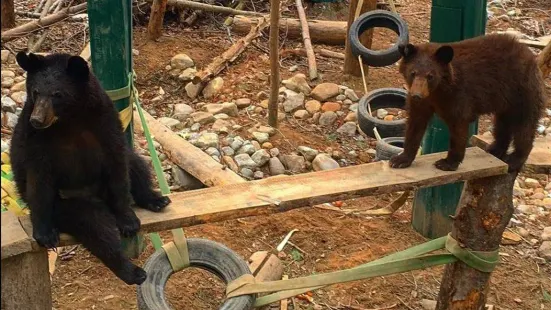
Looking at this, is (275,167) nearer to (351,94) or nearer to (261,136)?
(261,136)

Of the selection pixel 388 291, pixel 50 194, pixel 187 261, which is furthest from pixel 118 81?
pixel 388 291

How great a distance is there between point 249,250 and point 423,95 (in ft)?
8.36

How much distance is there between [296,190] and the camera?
12.4 ft

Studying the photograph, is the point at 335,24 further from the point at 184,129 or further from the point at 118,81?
the point at 118,81

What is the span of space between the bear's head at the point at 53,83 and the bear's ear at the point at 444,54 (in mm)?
2022

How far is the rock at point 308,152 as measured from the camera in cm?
737

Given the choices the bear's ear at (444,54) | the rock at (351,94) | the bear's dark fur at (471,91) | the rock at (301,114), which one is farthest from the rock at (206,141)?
the bear's ear at (444,54)

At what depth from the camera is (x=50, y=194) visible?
3168 millimetres

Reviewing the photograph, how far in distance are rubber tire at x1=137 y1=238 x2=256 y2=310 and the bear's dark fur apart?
120 centimetres

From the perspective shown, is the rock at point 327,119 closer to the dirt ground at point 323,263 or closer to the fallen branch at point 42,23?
the dirt ground at point 323,263

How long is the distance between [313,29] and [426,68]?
273 inches

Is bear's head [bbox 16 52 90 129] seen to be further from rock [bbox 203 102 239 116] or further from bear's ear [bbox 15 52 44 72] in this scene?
rock [bbox 203 102 239 116]

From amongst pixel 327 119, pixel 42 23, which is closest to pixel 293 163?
pixel 327 119

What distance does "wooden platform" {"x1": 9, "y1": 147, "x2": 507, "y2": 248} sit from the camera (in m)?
3.51
